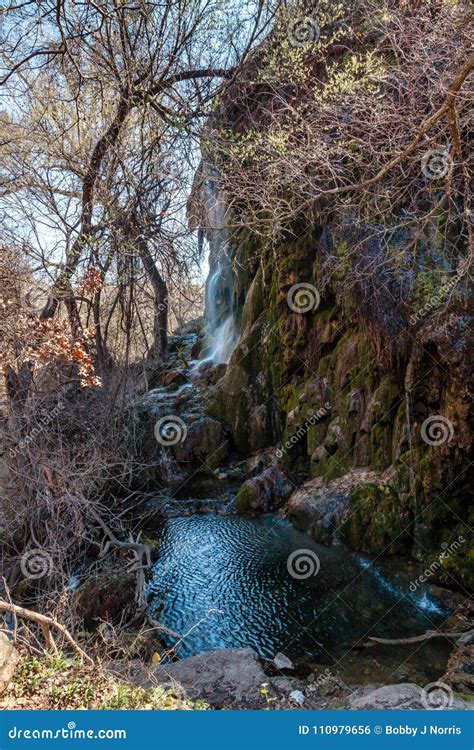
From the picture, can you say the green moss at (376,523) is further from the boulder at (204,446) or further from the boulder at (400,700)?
the boulder at (204,446)

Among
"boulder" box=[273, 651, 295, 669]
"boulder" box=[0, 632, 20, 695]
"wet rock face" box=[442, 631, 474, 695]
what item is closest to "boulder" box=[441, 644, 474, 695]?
"wet rock face" box=[442, 631, 474, 695]

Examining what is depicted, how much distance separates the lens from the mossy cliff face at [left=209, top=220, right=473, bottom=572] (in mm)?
6301

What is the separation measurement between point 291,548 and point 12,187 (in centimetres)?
712

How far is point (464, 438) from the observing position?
603 cm

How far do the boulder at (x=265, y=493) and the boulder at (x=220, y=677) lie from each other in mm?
4367

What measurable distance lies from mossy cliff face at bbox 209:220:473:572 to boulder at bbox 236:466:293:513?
1.30ft

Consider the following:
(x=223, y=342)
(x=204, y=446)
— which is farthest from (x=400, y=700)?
(x=223, y=342)

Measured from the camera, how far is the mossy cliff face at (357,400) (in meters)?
6.30

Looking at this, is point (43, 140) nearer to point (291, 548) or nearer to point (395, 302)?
point (395, 302)

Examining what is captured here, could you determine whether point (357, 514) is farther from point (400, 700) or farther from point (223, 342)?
point (223, 342)

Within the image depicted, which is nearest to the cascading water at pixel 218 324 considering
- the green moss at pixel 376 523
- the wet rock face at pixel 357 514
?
the wet rock face at pixel 357 514

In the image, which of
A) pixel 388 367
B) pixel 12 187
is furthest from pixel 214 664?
pixel 12 187

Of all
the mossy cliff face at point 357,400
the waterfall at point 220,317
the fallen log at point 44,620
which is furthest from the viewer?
the waterfall at point 220,317

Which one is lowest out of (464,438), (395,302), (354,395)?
(464,438)
